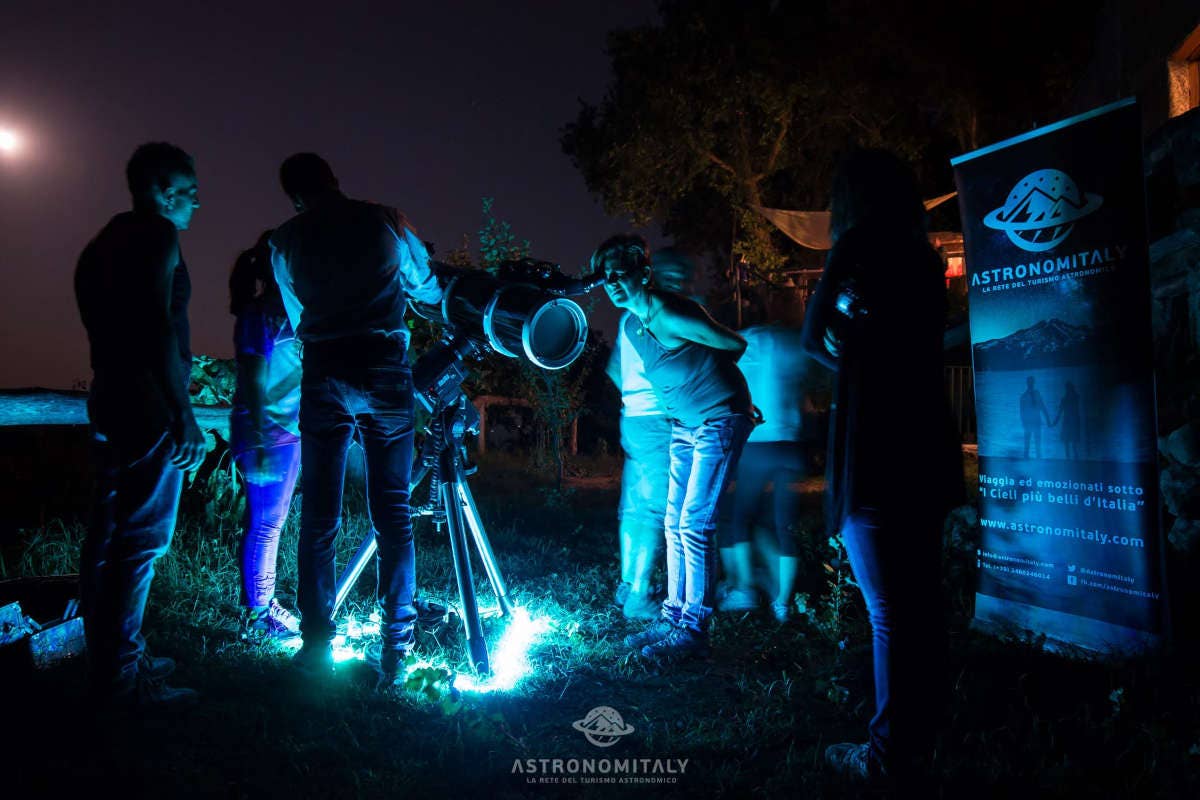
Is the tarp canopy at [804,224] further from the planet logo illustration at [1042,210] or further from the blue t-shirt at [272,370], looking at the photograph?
the blue t-shirt at [272,370]

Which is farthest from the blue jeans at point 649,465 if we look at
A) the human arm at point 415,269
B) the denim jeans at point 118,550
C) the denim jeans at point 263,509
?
the denim jeans at point 118,550

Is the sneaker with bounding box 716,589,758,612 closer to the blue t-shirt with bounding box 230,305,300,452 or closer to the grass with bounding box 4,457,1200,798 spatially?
the grass with bounding box 4,457,1200,798

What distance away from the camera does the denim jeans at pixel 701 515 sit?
3426 mm

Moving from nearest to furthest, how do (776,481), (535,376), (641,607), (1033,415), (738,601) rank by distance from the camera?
(1033,415) < (641,607) < (776,481) < (738,601) < (535,376)

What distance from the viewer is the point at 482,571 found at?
16.2ft

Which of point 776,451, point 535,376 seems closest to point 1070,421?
point 776,451

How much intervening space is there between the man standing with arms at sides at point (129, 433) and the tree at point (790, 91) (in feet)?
42.3

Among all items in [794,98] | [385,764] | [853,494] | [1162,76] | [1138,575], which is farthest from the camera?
[794,98]

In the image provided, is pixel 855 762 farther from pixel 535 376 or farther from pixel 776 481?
pixel 535 376

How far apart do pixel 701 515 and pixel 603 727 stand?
1.07 meters

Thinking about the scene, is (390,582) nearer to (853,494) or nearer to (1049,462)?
(853,494)

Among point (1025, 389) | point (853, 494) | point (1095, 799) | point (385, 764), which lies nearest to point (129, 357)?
point (385, 764)

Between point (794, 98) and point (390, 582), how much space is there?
13.7m

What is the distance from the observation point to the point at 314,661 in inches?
112
